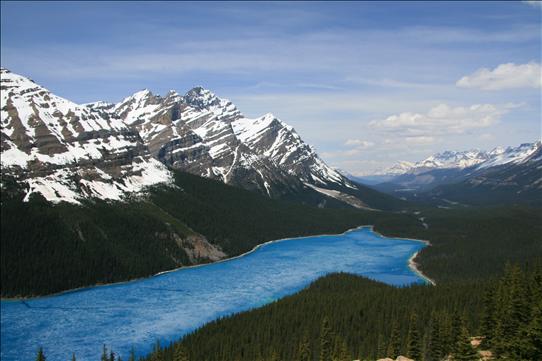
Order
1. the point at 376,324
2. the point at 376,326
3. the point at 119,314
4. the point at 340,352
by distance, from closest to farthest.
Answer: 1. the point at 340,352
2. the point at 376,326
3. the point at 376,324
4. the point at 119,314

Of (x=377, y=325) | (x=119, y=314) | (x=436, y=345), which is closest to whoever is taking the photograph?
(x=436, y=345)

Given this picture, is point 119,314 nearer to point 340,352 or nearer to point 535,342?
point 340,352

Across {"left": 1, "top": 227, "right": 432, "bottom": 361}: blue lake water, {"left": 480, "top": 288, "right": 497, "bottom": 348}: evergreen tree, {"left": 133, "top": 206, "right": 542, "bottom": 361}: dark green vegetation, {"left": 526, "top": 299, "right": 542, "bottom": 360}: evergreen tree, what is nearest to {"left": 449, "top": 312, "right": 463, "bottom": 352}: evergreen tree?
{"left": 133, "top": 206, "right": 542, "bottom": 361}: dark green vegetation

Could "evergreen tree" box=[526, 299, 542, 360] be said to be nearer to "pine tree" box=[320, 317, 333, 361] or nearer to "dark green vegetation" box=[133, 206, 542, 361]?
"dark green vegetation" box=[133, 206, 542, 361]

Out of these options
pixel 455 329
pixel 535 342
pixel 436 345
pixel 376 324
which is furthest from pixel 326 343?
pixel 535 342

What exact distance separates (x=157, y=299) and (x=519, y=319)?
117325 millimetres

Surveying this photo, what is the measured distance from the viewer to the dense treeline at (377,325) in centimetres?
8719

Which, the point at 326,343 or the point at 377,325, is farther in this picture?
the point at 377,325

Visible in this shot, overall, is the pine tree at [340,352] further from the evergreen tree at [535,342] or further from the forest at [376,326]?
the evergreen tree at [535,342]

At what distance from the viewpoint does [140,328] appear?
451 feet

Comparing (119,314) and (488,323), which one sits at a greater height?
(488,323)

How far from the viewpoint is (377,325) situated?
11450 centimetres

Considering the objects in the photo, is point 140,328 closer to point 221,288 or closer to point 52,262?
point 221,288

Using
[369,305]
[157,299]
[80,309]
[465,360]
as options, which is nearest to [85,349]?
[80,309]
